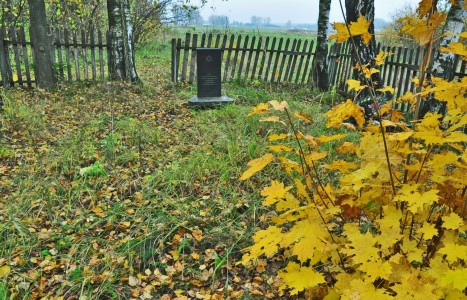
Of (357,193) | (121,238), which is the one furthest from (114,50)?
(357,193)

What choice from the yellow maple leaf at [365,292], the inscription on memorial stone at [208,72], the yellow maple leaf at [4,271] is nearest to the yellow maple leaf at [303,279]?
the yellow maple leaf at [365,292]

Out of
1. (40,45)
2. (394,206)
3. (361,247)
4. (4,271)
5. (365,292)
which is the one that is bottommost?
(4,271)

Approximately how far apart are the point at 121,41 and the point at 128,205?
6579 mm

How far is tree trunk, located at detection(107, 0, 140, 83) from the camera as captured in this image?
884 centimetres

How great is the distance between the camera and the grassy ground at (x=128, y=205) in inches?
110

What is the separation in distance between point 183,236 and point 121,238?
0.59 metres

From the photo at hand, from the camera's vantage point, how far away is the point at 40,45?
7.91 m

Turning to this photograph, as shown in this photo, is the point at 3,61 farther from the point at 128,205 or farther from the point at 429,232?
the point at 429,232

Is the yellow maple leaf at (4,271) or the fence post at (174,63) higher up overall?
the fence post at (174,63)

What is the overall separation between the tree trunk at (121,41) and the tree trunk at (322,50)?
4861 mm

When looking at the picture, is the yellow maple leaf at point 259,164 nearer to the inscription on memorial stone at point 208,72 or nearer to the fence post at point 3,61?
the inscription on memorial stone at point 208,72

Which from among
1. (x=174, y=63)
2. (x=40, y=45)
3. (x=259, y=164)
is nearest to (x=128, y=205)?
(x=259, y=164)

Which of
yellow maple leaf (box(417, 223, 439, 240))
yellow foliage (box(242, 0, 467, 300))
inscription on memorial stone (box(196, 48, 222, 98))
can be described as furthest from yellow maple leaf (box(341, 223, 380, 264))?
inscription on memorial stone (box(196, 48, 222, 98))

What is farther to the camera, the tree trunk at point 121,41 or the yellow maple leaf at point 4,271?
the tree trunk at point 121,41
